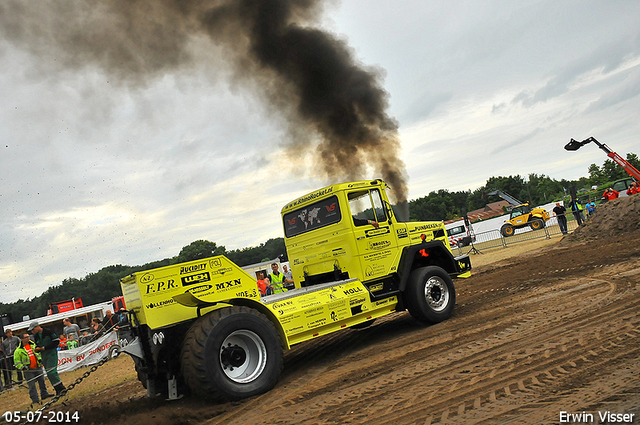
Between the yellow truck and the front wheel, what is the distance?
19 mm

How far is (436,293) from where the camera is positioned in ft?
26.2

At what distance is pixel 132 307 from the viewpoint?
5625mm

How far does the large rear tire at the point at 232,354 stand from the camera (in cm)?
504

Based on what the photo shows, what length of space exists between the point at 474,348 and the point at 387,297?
1.99 m

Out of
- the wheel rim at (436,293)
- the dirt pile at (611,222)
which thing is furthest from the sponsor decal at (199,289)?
the dirt pile at (611,222)

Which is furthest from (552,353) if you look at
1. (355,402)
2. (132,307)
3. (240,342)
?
(132,307)

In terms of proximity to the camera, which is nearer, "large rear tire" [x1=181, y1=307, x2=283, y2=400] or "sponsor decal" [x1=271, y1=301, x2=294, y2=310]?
"large rear tire" [x1=181, y1=307, x2=283, y2=400]

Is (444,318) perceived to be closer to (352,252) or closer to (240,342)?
(352,252)

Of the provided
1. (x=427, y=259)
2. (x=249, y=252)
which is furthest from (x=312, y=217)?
(x=249, y=252)

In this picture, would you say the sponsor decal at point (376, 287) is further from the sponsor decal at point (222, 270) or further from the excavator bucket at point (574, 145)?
the excavator bucket at point (574, 145)

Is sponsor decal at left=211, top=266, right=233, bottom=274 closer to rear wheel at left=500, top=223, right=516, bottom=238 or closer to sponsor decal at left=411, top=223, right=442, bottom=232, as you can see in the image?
sponsor decal at left=411, top=223, right=442, bottom=232

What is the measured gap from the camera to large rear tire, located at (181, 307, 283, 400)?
504 cm

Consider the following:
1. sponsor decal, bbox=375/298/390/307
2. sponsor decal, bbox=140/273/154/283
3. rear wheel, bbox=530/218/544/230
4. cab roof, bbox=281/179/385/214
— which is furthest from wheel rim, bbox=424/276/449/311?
rear wheel, bbox=530/218/544/230

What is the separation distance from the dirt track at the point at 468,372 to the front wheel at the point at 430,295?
23 centimetres
